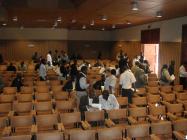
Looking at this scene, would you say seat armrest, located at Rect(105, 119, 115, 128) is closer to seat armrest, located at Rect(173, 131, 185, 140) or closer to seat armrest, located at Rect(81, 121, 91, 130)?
seat armrest, located at Rect(81, 121, 91, 130)

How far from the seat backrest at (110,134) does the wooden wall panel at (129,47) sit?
16.0 metres

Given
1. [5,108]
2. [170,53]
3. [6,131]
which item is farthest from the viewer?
[170,53]

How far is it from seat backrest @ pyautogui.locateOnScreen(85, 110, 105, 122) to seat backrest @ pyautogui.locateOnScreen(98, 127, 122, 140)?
55.2 inches

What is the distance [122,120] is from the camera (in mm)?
8344

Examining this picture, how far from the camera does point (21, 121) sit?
7074 millimetres

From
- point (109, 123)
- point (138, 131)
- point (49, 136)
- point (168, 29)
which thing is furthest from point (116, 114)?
point (168, 29)

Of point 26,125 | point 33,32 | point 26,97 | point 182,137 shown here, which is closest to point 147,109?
point 182,137

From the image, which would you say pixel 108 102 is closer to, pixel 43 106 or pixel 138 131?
pixel 138 131

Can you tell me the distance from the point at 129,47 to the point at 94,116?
56.7 feet

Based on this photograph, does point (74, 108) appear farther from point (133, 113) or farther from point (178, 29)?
point (178, 29)

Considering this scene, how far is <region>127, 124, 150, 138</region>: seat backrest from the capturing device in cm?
641

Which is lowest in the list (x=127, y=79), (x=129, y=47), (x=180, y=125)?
(x=180, y=125)

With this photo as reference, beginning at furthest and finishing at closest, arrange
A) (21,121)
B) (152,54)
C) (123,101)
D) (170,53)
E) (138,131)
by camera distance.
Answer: (152,54), (170,53), (123,101), (21,121), (138,131)

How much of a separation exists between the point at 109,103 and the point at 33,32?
70.1 ft
